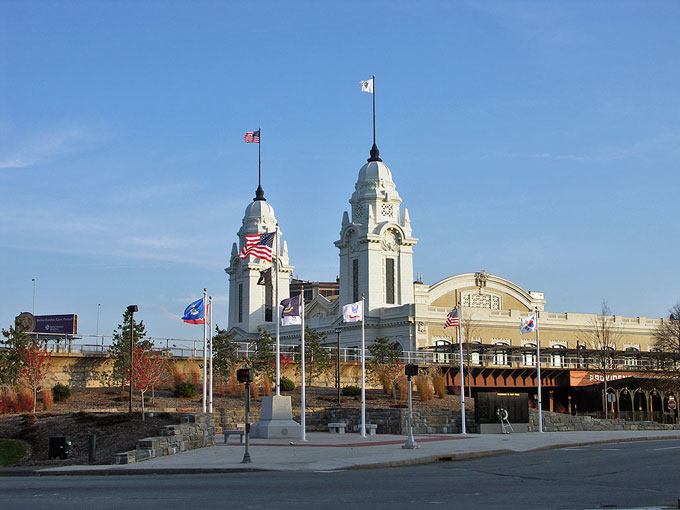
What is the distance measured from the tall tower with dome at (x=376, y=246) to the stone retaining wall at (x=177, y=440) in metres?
55.0

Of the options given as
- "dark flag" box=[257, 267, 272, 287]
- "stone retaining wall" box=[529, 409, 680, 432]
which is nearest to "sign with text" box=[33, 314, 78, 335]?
"stone retaining wall" box=[529, 409, 680, 432]

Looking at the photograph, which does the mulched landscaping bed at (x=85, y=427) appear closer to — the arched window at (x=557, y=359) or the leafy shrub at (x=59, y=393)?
the leafy shrub at (x=59, y=393)

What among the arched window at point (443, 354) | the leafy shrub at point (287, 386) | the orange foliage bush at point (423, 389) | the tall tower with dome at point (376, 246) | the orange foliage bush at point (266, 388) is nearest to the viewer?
the orange foliage bush at point (266, 388)

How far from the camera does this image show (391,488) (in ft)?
61.7

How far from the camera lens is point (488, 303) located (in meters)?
95.0

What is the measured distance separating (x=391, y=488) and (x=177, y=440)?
12.6 meters

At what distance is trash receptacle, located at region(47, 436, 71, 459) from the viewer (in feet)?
93.1

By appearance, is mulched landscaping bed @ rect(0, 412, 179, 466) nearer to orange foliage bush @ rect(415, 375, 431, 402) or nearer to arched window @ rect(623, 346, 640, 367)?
orange foliage bush @ rect(415, 375, 431, 402)

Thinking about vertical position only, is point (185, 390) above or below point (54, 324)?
below

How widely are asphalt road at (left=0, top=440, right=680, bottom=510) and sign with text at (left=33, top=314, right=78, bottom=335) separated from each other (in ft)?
197

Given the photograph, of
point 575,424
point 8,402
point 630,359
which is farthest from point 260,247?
point 630,359

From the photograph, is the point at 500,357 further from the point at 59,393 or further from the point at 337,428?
the point at 59,393

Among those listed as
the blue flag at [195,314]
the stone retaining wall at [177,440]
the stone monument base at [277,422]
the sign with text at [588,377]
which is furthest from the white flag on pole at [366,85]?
the stone retaining wall at [177,440]

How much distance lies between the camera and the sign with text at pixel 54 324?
80.3m
